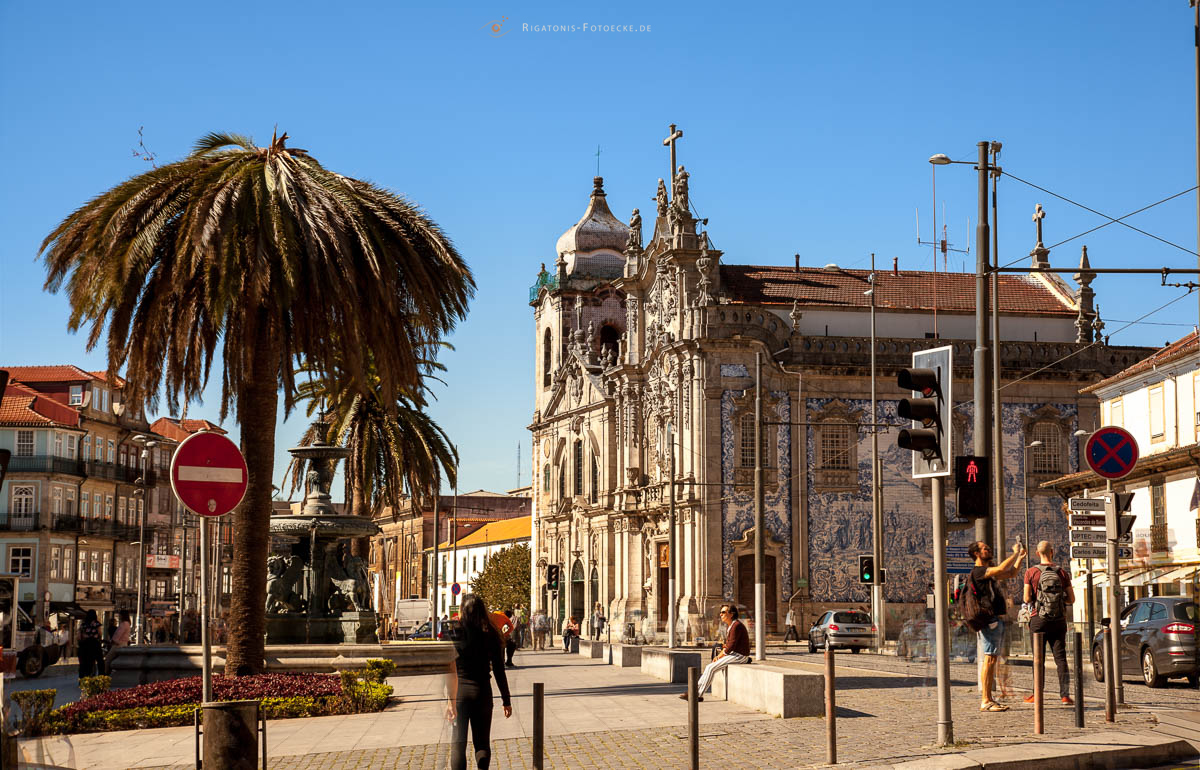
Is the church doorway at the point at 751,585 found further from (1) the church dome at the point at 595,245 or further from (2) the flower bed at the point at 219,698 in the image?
(2) the flower bed at the point at 219,698

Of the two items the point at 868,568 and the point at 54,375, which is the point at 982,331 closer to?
the point at 868,568

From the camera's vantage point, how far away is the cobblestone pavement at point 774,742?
1293 cm

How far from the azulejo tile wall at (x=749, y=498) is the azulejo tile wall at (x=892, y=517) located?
0.19 metres

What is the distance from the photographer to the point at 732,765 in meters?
12.7

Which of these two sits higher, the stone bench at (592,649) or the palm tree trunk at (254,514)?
the palm tree trunk at (254,514)

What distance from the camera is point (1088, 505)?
17.0 meters

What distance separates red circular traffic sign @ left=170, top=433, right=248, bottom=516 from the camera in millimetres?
11344

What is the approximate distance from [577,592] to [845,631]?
3010 cm

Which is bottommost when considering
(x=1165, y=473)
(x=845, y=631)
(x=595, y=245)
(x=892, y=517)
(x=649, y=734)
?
(x=845, y=631)

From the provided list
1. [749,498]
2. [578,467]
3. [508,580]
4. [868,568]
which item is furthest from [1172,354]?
[508,580]

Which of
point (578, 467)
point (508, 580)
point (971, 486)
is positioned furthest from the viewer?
point (508, 580)

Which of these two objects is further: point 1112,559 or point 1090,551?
point 1090,551

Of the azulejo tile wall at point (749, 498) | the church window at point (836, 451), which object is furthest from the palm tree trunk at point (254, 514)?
the church window at point (836, 451)

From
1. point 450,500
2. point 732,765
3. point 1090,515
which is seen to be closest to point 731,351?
point 1090,515
